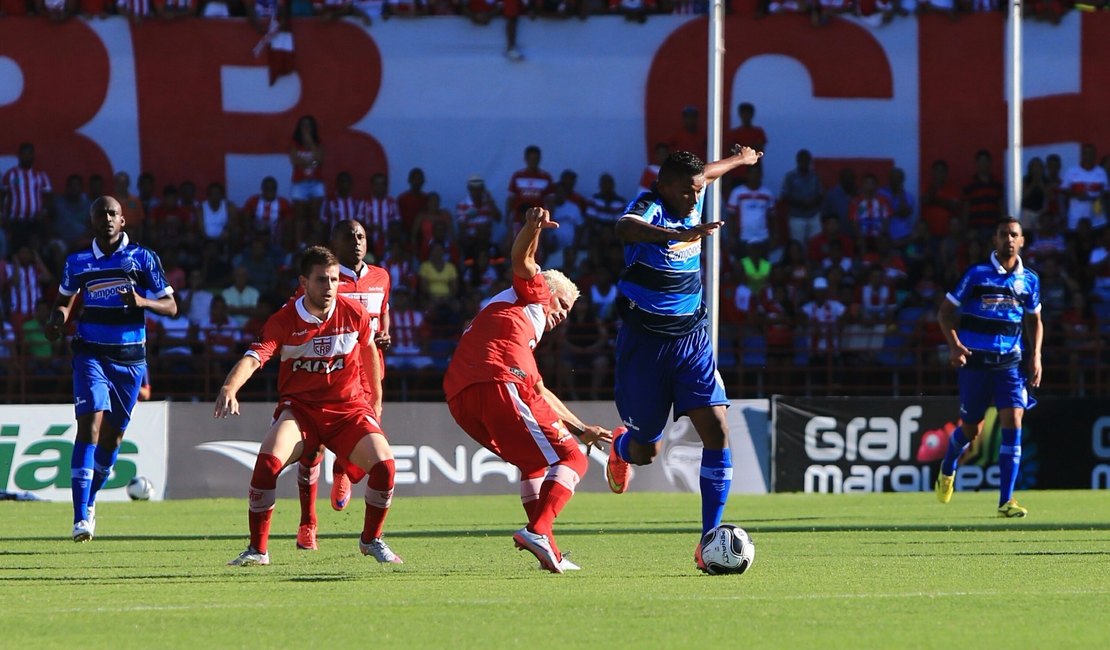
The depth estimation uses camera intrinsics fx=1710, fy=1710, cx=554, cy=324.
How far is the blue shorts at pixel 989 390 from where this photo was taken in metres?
15.8

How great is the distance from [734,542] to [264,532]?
9.22 ft

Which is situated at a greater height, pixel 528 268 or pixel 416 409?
pixel 528 268

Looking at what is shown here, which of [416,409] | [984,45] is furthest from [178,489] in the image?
[984,45]

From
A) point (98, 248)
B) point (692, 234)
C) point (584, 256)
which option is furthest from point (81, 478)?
point (584, 256)

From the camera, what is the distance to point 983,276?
15.7 m

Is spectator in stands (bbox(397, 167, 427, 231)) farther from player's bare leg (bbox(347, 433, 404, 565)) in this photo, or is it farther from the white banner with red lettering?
player's bare leg (bbox(347, 433, 404, 565))

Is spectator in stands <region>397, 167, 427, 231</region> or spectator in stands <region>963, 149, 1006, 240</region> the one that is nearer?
spectator in stands <region>963, 149, 1006, 240</region>

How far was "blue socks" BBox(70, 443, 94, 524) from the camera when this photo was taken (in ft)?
42.0

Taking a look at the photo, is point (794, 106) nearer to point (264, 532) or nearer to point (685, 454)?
point (685, 454)

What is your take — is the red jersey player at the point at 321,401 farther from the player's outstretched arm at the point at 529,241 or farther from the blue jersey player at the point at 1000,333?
the blue jersey player at the point at 1000,333

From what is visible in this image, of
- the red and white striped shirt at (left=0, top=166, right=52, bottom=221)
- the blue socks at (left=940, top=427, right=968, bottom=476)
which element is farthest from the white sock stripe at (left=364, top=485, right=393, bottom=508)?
the red and white striped shirt at (left=0, top=166, right=52, bottom=221)

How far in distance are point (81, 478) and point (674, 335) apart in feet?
17.8

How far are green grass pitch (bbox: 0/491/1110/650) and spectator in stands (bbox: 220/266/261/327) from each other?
8.50 meters

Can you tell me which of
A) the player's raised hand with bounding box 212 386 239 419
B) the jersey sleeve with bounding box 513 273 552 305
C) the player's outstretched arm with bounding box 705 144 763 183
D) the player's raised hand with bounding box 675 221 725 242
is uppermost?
the player's outstretched arm with bounding box 705 144 763 183
